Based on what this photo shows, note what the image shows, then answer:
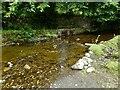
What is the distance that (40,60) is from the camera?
657cm

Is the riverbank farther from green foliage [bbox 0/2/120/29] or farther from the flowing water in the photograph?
green foliage [bbox 0/2/120/29]

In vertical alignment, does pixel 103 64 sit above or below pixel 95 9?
below

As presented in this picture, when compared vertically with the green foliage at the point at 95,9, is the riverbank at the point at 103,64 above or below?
below

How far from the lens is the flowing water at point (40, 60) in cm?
536

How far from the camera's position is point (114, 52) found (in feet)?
22.0

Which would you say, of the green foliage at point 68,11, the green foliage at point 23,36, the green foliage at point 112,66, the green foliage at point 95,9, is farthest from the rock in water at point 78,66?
the green foliage at point 95,9

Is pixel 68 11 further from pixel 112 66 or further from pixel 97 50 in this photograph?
pixel 112 66

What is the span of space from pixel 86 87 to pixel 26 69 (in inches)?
66.5

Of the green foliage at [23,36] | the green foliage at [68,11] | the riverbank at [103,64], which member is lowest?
the green foliage at [23,36]

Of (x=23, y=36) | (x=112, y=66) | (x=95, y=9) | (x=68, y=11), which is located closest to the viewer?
(x=112, y=66)

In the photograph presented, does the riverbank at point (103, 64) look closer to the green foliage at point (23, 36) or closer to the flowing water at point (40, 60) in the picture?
the flowing water at point (40, 60)

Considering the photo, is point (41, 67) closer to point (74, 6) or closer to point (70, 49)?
point (70, 49)

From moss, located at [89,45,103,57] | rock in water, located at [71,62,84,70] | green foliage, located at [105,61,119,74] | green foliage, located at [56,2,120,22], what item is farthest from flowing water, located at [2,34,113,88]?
green foliage, located at [56,2,120,22]

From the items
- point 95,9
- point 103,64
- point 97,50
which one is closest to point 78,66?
point 103,64
